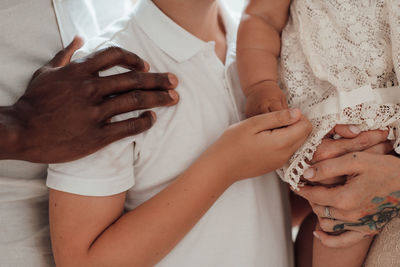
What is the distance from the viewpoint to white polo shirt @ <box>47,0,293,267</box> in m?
0.90

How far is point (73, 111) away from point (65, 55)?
24 cm

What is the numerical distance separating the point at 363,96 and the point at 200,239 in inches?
19.5

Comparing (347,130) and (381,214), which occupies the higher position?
(347,130)

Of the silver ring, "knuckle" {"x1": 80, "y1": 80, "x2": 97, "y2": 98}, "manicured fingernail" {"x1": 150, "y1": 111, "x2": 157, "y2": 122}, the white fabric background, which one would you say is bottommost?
the silver ring

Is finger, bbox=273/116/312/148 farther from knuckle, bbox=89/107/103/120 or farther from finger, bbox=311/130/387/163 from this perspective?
knuckle, bbox=89/107/103/120

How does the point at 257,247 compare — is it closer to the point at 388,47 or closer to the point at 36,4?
the point at 388,47

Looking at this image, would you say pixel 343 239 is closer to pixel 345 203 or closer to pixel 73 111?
pixel 345 203

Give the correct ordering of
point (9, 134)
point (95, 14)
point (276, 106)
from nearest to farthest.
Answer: point (9, 134), point (276, 106), point (95, 14)

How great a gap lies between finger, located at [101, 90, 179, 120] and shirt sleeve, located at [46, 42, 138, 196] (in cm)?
5

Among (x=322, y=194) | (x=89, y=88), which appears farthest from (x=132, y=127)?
(x=322, y=194)

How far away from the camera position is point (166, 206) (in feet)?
2.73

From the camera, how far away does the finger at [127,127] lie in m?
0.77

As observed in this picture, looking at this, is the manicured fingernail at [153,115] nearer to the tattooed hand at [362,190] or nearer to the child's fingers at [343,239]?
the tattooed hand at [362,190]

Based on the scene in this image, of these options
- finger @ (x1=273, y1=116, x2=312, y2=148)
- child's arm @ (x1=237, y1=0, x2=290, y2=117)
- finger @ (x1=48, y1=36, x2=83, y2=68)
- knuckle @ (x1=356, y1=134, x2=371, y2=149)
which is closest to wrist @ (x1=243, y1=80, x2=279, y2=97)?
child's arm @ (x1=237, y1=0, x2=290, y2=117)
